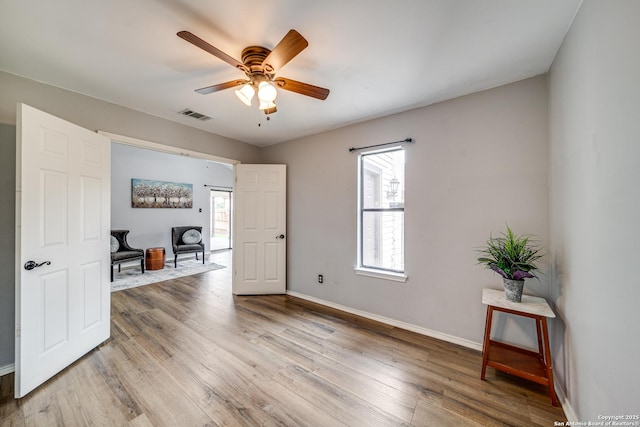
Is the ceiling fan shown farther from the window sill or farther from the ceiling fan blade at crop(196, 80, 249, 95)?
the window sill

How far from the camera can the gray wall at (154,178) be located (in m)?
5.27

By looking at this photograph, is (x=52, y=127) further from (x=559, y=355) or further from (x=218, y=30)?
(x=559, y=355)

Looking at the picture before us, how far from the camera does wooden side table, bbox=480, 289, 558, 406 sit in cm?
160

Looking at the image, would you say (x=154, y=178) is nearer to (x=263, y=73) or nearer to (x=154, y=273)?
(x=154, y=273)

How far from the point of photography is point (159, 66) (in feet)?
6.12

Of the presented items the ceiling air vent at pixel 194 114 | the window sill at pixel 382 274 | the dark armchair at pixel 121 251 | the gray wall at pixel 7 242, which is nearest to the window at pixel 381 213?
the window sill at pixel 382 274

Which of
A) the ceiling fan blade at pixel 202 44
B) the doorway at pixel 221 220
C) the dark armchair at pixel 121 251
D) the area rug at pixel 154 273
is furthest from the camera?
the doorway at pixel 221 220

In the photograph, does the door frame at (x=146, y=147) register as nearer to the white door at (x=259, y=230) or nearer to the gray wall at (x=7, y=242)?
the gray wall at (x=7, y=242)

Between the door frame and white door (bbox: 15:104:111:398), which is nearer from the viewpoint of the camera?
white door (bbox: 15:104:111:398)

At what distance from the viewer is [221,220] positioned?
338 inches

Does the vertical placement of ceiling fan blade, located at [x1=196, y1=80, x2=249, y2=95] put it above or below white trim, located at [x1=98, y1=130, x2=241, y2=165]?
above

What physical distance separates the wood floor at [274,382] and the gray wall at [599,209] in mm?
582

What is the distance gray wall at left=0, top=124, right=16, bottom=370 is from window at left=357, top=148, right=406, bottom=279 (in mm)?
3341

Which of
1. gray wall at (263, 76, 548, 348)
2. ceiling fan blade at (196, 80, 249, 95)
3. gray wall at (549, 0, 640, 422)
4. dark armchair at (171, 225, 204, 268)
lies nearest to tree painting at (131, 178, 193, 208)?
dark armchair at (171, 225, 204, 268)
